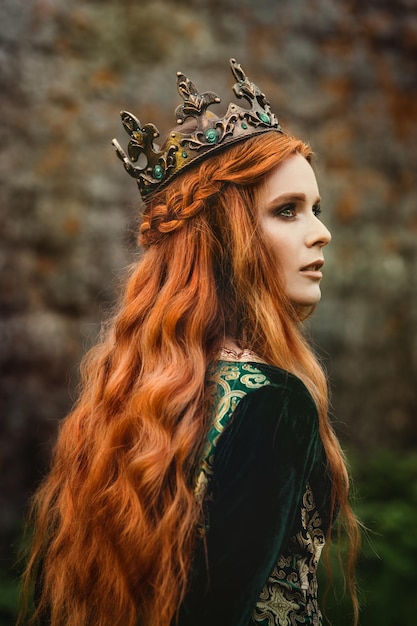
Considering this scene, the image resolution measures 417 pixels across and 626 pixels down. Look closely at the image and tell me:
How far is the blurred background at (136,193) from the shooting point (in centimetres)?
391

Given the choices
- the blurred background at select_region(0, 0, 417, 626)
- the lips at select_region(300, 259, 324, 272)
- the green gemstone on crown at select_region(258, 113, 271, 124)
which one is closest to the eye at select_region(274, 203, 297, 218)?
the lips at select_region(300, 259, 324, 272)

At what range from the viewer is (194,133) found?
5.42 feet

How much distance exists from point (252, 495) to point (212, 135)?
808mm

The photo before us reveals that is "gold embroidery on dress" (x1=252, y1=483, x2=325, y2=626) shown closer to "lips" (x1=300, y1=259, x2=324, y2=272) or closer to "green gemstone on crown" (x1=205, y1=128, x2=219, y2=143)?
"lips" (x1=300, y1=259, x2=324, y2=272)

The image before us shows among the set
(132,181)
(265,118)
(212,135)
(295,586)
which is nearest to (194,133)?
(212,135)

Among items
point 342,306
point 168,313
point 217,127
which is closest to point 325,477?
point 168,313

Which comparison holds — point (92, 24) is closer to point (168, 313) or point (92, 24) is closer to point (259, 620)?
point (168, 313)

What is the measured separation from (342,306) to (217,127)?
2.93 metres

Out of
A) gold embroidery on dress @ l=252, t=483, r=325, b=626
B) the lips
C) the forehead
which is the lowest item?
gold embroidery on dress @ l=252, t=483, r=325, b=626

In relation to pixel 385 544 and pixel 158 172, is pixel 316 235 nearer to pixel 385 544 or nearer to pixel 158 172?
pixel 158 172

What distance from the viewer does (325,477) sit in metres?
1.56

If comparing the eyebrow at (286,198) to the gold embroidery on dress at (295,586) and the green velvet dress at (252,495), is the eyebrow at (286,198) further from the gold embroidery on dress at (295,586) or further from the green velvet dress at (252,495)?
the gold embroidery on dress at (295,586)

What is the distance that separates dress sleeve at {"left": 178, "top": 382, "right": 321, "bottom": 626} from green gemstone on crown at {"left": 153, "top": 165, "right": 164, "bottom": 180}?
62 cm

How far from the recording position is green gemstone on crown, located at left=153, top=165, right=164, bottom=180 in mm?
1703
